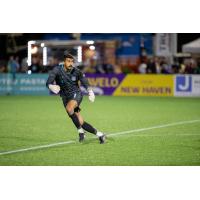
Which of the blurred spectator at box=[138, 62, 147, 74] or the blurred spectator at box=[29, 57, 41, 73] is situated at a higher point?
the blurred spectator at box=[29, 57, 41, 73]

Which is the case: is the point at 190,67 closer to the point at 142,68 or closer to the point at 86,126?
the point at 142,68

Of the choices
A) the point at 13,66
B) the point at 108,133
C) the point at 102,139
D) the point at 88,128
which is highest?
the point at 13,66

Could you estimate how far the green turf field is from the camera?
8539 millimetres

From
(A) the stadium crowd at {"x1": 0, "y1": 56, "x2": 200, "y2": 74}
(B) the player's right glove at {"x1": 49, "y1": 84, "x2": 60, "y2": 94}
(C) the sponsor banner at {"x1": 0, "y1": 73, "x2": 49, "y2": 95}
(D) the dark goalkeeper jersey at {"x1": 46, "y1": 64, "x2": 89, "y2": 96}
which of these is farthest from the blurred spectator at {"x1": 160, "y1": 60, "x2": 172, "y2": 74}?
(B) the player's right glove at {"x1": 49, "y1": 84, "x2": 60, "y2": 94}

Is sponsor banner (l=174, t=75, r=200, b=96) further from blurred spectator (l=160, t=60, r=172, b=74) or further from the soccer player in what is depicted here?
the soccer player

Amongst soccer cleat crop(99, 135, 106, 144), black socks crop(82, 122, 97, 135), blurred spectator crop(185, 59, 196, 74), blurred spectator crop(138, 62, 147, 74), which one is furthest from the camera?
blurred spectator crop(138, 62, 147, 74)

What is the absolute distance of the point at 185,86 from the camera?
19.6 m

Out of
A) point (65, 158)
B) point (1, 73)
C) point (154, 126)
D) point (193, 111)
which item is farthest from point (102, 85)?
point (65, 158)

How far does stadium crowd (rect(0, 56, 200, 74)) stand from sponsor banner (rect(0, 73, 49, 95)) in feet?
0.98

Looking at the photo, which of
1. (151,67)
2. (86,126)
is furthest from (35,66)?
(86,126)

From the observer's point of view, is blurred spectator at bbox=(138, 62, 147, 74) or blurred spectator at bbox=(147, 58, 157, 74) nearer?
blurred spectator at bbox=(147, 58, 157, 74)

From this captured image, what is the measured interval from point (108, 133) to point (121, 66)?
31.2 feet

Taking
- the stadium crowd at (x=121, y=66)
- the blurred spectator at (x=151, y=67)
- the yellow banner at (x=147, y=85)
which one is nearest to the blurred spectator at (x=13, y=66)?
the stadium crowd at (x=121, y=66)

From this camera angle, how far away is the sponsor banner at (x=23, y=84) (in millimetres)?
19281
